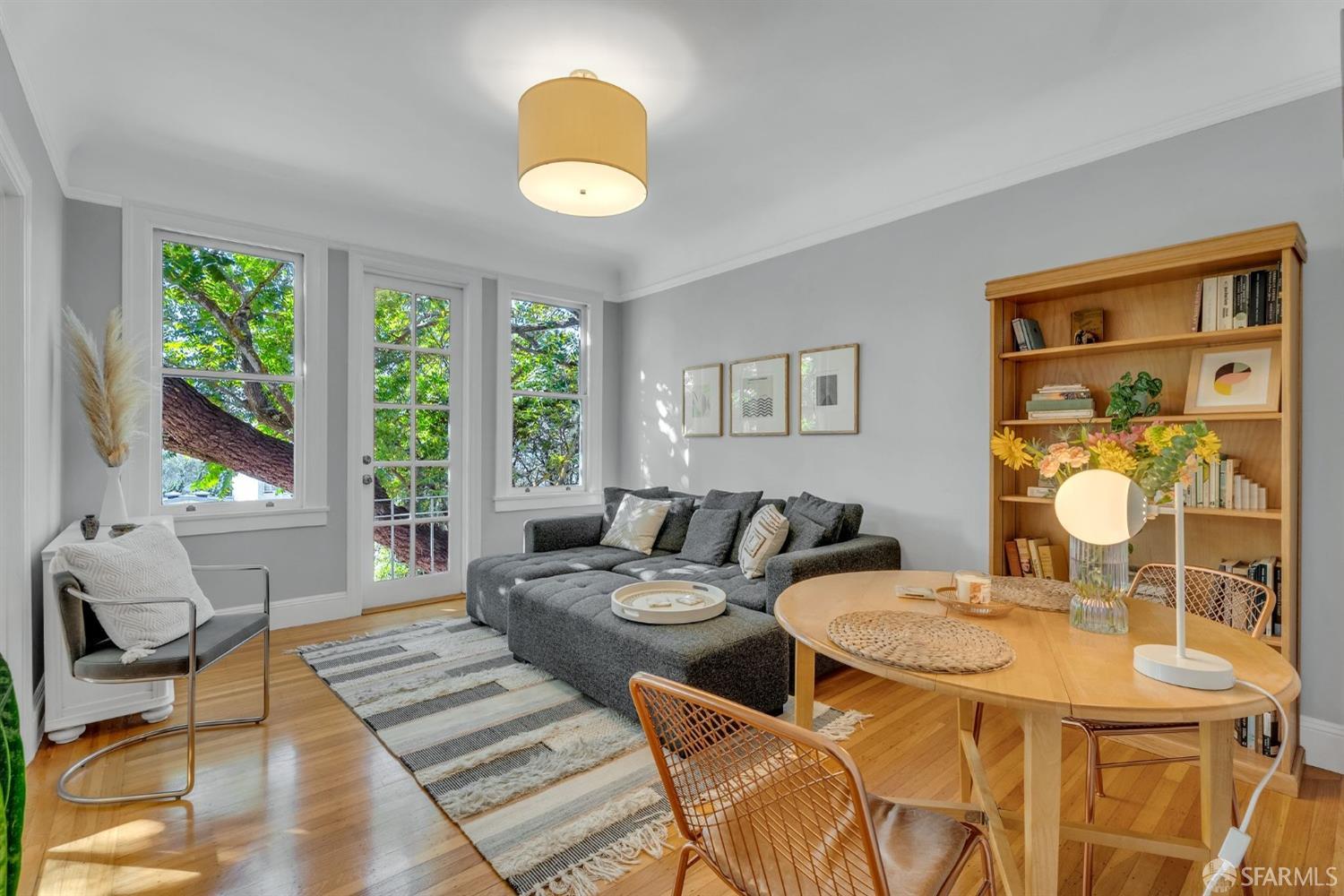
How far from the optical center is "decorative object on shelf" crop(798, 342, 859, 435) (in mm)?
3676

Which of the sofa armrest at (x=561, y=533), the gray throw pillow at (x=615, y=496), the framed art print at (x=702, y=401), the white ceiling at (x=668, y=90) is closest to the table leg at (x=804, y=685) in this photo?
the white ceiling at (x=668, y=90)

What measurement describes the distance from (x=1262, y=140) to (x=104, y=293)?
205 inches

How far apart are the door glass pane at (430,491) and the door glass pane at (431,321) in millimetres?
876

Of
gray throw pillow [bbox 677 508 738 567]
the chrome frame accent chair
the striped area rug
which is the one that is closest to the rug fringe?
the striped area rug

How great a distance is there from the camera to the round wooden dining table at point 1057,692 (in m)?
1.05

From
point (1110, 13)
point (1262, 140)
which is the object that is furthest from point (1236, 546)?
point (1110, 13)

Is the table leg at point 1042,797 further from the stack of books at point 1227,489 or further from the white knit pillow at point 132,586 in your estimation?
the white knit pillow at point 132,586

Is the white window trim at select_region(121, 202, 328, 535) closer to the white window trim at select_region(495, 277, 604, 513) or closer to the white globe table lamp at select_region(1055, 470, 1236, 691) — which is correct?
the white window trim at select_region(495, 277, 604, 513)

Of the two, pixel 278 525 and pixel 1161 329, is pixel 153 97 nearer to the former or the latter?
pixel 278 525

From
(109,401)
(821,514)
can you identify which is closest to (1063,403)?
(821,514)

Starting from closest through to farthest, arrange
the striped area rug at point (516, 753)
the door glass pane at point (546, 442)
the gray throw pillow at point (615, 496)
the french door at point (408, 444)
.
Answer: the striped area rug at point (516, 753)
the french door at point (408, 444)
the gray throw pillow at point (615, 496)
the door glass pane at point (546, 442)

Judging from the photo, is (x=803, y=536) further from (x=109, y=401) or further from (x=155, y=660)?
(x=109, y=401)

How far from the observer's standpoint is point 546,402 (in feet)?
16.4

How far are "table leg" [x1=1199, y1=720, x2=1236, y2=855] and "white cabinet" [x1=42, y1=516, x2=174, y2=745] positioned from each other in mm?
3361
